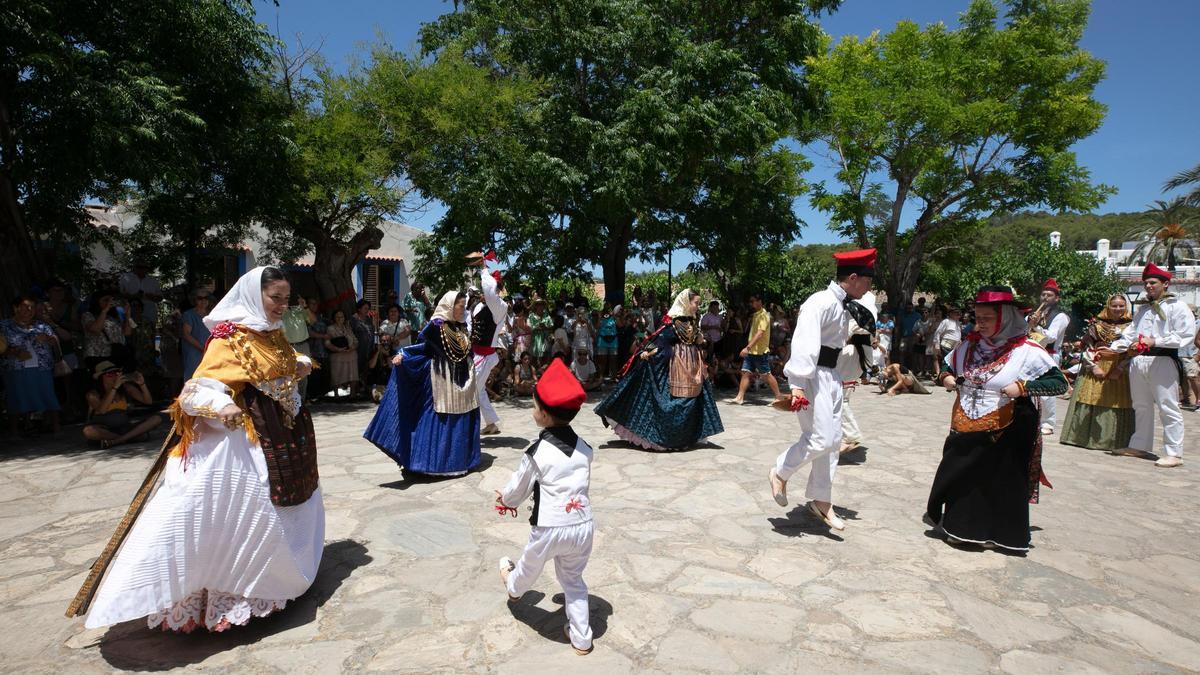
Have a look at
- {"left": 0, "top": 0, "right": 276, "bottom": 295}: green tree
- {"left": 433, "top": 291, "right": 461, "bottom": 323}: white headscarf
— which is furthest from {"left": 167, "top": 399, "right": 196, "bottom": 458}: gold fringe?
{"left": 0, "top": 0, "right": 276, "bottom": 295}: green tree

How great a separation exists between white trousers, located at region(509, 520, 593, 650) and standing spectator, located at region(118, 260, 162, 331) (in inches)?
382

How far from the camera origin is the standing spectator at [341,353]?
10625 mm

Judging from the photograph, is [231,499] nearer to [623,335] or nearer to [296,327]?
[296,327]

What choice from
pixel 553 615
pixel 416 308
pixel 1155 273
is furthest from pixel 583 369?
pixel 553 615

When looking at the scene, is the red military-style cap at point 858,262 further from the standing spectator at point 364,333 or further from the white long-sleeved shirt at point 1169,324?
the standing spectator at point 364,333

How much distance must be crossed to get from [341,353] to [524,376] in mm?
3073

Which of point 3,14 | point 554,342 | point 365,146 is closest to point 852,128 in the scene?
point 554,342

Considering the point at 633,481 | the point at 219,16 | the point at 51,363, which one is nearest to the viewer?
the point at 633,481

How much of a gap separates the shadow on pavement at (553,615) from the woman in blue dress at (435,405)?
2438 mm

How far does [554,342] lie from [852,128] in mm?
9723

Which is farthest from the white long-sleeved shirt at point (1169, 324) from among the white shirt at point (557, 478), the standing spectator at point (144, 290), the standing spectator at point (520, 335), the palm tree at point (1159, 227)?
the palm tree at point (1159, 227)

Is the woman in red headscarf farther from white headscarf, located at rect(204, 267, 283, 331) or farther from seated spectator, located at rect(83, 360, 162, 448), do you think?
seated spectator, located at rect(83, 360, 162, 448)

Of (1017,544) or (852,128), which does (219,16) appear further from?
(852,128)

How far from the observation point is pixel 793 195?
18.4m
